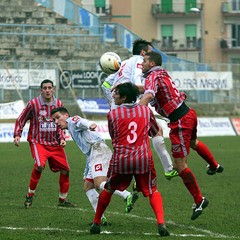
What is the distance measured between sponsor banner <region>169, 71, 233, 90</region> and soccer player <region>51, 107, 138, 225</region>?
102 feet

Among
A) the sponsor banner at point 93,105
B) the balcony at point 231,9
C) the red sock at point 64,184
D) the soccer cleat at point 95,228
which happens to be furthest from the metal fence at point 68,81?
the soccer cleat at point 95,228

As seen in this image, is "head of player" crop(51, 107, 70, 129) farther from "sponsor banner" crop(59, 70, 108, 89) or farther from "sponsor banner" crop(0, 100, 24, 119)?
"sponsor banner" crop(59, 70, 108, 89)

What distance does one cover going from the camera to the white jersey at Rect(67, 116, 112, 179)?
12.3m

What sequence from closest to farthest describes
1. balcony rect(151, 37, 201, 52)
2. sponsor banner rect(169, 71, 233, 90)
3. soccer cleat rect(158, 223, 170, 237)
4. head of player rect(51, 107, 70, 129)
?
soccer cleat rect(158, 223, 170, 237) → head of player rect(51, 107, 70, 129) → sponsor banner rect(169, 71, 233, 90) → balcony rect(151, 37, 201, 52)

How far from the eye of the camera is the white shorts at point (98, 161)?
12.3 m

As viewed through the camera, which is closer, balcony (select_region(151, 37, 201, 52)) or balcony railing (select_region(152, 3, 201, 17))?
balcony (select_region(151, 37, 201, 52))

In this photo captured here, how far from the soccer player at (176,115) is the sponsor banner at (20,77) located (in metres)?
27.5

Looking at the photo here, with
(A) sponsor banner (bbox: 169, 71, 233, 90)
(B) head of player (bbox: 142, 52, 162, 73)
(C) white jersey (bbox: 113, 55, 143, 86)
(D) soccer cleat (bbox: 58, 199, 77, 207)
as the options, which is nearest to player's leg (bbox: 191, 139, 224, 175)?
(C) white jersey (bbox: 113, 55, 143, 86)

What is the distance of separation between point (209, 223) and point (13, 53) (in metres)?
33.7

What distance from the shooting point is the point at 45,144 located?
14.8 meters

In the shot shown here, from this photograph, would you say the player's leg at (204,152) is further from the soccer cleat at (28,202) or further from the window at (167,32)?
the window at (167,32)

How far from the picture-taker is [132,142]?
10.7 meters

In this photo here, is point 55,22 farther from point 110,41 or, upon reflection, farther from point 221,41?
point 221,41

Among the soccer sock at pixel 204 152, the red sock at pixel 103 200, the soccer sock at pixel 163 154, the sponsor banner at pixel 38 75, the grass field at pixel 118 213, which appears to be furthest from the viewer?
the sponsor banner at pixel 38 75
